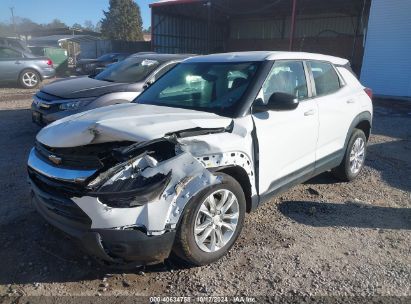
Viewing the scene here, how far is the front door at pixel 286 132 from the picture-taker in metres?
3.44

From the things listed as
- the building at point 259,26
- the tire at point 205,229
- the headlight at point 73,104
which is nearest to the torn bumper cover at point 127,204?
the tire at point 205,229

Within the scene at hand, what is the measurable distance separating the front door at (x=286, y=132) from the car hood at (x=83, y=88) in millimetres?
3548

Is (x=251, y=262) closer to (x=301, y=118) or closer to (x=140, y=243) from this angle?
(x=140, y=243)

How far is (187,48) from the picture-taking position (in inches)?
963

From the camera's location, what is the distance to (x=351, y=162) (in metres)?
5.11

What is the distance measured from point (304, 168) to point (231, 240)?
131 centimetres

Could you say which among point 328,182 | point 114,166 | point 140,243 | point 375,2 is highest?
point 375,2

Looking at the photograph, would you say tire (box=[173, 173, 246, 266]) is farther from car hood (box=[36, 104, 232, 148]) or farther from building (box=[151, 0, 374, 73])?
building (box=[151, 0, 374, 73])

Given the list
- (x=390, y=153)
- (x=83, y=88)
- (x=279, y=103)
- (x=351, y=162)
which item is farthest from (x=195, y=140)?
(x=390, y=153)

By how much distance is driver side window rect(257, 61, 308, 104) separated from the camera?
3641 mm

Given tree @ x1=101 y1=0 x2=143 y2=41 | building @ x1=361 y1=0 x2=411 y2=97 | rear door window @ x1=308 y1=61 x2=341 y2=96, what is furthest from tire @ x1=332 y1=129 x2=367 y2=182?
tree @ x1=101 y1=0 x2=143 y2=41

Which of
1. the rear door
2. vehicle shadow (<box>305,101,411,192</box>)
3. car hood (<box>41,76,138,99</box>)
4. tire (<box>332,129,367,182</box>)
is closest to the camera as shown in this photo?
the rear door

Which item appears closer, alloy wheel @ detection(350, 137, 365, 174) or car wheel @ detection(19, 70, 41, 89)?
alloy wheel @ detection(350, 137, 365, 174)

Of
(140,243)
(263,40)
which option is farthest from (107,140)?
(263,40)
